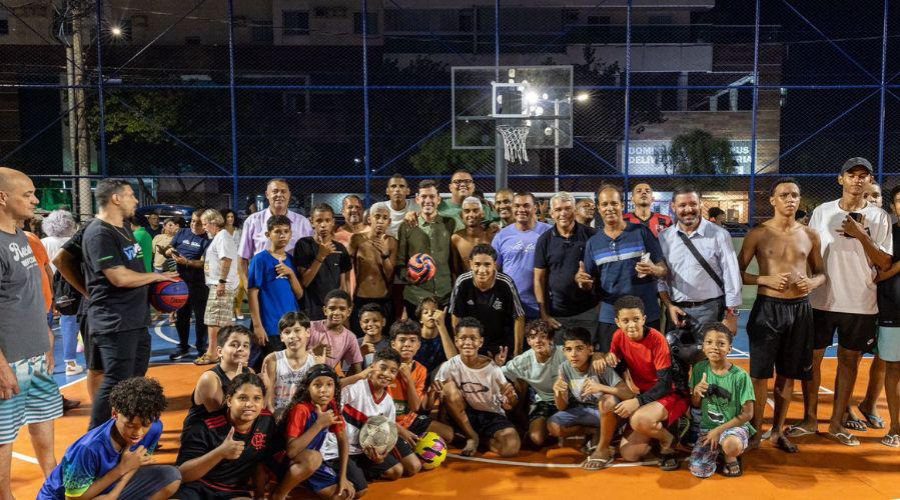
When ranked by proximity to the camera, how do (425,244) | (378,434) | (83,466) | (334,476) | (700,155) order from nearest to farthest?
(83,466), (334,476), (378,434), (425,244), (700,155)

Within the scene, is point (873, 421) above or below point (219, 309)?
below

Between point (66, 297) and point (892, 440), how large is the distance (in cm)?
725

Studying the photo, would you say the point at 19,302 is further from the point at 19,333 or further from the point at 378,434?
the point at 378,434

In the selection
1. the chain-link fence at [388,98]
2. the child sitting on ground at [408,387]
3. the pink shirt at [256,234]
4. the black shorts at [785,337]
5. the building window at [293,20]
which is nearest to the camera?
the child sitting on ground at [408,387]

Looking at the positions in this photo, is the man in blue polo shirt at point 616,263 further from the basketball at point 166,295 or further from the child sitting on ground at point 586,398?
the basketball at point 166,295

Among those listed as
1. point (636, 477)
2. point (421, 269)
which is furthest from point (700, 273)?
point (421, 269)

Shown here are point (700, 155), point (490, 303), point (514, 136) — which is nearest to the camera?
point (490, 303)

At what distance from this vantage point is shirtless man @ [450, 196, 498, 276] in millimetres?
6500

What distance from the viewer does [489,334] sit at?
602 cm

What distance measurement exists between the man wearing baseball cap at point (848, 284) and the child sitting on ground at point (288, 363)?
156 inches

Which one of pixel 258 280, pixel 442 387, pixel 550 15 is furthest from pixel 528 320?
pixel 550 15

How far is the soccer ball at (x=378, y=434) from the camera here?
494 cm

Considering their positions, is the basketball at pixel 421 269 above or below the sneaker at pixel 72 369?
above

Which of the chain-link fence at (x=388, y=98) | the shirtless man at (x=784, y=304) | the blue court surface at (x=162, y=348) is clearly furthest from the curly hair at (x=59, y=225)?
the chain-link fence at (x=388, y=98)
